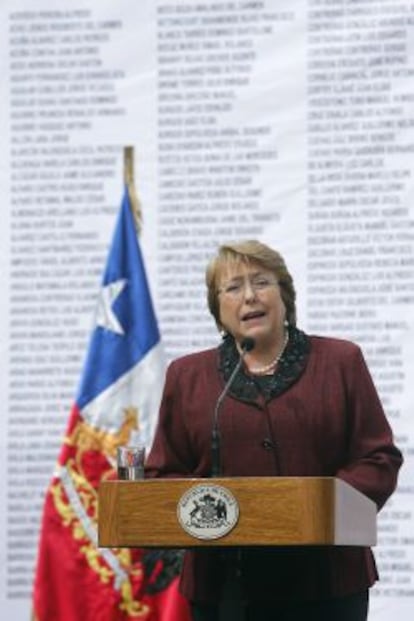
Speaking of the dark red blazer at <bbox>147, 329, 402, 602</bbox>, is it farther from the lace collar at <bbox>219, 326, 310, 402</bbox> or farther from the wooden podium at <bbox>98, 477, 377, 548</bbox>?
the wooden podium at <bbox>98, 477, 377, 548</bbox>

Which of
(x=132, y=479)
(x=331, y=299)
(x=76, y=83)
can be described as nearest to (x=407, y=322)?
(x=331, y=299)

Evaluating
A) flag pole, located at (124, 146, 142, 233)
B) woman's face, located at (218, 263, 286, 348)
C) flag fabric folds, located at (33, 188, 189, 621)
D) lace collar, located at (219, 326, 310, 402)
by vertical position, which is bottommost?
flag fabric folds, located at (33, 188, 189, 621)

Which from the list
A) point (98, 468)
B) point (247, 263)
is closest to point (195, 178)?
point (98, 468)

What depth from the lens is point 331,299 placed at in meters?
4.00

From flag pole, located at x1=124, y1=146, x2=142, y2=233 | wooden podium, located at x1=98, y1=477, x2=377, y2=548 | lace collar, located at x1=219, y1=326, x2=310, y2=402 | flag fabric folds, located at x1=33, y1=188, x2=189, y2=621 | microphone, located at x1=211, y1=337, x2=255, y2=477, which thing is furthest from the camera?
flag pole, located at x1=124, y1=146, x2=142, y2=233

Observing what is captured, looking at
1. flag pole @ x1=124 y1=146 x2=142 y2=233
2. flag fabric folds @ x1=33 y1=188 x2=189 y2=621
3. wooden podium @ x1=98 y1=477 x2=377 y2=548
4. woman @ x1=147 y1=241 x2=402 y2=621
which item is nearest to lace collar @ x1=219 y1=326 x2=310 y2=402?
woman @ x1=147 y1=241 x2=402 y2=621

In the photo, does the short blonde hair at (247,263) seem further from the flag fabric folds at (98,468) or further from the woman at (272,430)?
the flag fabric folds at (98,468)

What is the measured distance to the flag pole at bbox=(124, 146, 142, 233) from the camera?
4.12 m

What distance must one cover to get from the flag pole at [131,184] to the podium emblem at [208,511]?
1.85 meters

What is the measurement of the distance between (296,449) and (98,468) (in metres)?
1.44

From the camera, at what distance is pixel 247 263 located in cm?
272

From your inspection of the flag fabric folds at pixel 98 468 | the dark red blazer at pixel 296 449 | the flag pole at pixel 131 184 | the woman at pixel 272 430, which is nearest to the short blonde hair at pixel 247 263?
the woman at pixel 272 430

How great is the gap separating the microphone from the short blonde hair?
137 mm

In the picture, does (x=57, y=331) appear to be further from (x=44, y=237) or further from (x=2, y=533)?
(x=2, y=533)
